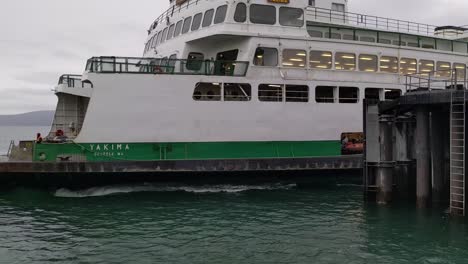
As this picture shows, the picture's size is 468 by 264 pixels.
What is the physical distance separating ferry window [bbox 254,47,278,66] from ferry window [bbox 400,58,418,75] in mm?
6554

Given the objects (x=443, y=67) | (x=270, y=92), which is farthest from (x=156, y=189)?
(x=443, y=67)

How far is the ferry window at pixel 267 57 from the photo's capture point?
64.1ft

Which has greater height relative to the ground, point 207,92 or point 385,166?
point 207,92

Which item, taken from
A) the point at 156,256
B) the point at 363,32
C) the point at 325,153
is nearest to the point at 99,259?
the point at 156,256

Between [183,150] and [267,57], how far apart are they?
5.26m

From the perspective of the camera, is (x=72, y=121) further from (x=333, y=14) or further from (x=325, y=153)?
(x=333, y=14)

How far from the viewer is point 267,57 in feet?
64.8

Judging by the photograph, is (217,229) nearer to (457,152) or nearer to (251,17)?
(457,152)

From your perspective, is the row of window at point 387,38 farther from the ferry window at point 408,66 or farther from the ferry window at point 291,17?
the ferry window at point 408,66

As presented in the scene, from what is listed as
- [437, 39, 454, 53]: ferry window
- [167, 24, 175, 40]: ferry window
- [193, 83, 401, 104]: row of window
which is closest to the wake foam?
[193, 83, 401, 104]: row of window

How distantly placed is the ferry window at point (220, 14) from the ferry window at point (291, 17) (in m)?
2.39

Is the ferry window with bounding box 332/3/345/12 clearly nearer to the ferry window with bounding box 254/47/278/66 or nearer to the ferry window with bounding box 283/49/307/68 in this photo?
the ferry window with bounding box 283/49/307/68

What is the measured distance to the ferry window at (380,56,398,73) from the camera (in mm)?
21828

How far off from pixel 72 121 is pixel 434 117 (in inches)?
530
